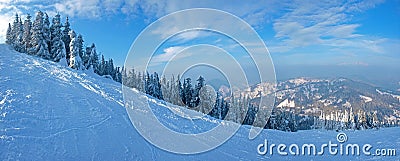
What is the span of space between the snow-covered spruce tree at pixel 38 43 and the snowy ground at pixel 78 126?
17.4 metres

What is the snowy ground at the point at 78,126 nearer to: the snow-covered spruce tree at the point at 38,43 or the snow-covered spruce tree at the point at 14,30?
the snow-covered spruce tree at the point at 38,43

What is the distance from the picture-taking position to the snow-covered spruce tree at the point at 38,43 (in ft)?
144

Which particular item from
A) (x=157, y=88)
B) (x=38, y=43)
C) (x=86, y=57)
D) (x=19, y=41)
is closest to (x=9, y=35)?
(x=19, y=41)

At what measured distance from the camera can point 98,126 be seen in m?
17.4

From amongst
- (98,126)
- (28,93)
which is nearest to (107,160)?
(98,126)

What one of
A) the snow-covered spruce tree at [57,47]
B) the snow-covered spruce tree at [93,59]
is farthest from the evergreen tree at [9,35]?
the snow-covered spruce tree at [93,59]

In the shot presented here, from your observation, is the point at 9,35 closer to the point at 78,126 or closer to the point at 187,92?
the point at 187,92

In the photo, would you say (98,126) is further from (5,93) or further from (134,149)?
(5,93)

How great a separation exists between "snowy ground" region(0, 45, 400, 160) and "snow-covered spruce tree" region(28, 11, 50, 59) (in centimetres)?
1739

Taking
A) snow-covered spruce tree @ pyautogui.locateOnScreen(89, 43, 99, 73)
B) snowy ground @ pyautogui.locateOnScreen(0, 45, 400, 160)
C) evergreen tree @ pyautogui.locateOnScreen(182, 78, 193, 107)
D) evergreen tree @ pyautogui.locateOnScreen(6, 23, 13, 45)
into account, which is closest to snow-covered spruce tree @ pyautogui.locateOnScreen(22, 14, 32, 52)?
evergreen tree @ pyautogui.locateOnScreen(6, 23, 13, 45)

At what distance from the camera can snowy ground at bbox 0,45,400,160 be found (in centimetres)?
1430

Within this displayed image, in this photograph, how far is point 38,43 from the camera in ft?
145

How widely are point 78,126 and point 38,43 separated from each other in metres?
32.6

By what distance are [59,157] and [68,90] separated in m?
10.4
